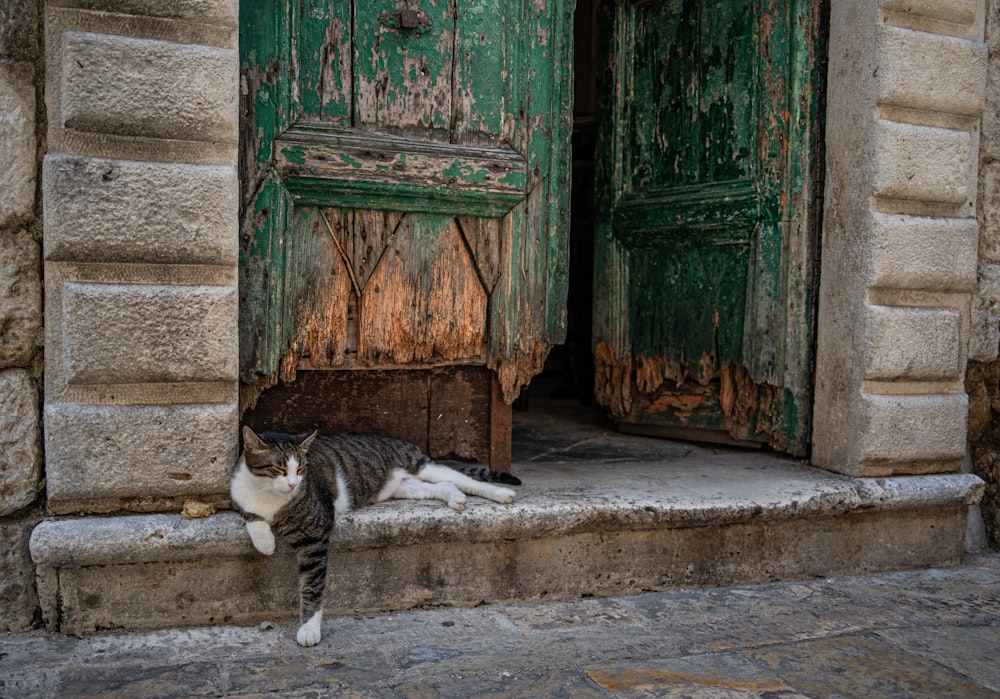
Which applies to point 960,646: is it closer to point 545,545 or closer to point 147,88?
point 545,545

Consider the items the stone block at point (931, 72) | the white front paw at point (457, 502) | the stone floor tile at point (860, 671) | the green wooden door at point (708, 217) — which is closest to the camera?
the stone floor tile at point (860, 671)

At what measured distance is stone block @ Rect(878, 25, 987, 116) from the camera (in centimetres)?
359

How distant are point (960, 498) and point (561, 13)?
2.68 meters

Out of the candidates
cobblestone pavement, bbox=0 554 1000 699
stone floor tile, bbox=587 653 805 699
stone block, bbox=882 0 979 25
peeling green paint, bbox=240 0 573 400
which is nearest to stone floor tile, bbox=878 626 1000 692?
cobblestone pavement, bbox=0 554 1000 699

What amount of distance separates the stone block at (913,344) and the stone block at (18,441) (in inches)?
124

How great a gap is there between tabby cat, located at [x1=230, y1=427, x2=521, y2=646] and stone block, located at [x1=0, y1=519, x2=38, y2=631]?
0.66m

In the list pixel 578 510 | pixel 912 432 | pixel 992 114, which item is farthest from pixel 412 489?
pixel 992 114

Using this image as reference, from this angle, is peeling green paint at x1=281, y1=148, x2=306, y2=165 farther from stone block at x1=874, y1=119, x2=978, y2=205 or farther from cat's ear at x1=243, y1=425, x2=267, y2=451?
stone block at x1=874, y1=119, x2=978, y2=205

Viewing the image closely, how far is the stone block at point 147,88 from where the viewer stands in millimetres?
2689

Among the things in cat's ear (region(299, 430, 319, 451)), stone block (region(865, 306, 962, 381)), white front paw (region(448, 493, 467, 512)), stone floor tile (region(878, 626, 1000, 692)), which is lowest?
stone floor tile (region(878, 626, 1000, 692))

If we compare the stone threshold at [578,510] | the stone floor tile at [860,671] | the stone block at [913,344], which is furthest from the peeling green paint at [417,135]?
the stone floor tile at [860,671]

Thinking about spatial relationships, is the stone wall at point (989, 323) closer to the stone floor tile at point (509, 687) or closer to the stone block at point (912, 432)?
the stone block at point (912, 432)

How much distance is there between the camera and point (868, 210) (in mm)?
3637

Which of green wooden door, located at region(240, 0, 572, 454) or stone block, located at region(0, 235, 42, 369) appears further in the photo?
green wooden door, located at region(240, 0, 572, 454)
